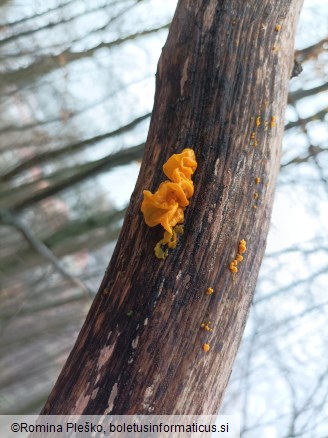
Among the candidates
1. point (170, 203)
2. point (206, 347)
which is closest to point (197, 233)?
point (170, 203)

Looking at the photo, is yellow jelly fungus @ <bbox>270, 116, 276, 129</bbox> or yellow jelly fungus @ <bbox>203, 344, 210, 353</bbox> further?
yellow jelly fungus @ <bbox>270, 116, 276, 129</bbox>

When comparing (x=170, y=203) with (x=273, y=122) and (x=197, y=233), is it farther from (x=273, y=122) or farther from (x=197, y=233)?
(x=273, y=122)

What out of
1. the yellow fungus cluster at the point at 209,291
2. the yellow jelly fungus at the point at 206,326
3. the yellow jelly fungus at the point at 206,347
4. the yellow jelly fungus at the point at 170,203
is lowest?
the yellow jelly fungus at the point at 206,347

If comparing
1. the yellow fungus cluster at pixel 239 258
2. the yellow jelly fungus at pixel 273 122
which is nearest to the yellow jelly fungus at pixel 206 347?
the yellow fungus cluster at pixel 239 258

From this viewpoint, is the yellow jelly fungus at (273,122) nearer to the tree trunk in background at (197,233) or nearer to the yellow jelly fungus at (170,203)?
the tree trunk in background at (197,233)

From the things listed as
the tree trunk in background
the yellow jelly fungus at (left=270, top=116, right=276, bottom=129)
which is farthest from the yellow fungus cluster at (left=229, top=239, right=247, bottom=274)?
the yellow jelly fungus at (left=270, top=116, right=276, bottom=129)

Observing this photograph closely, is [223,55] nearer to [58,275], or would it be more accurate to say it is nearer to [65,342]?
[58,275]

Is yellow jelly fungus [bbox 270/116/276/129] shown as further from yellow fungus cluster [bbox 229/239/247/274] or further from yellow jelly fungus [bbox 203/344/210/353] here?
yellow jelly fungus [bbox 203/344/210/353]
